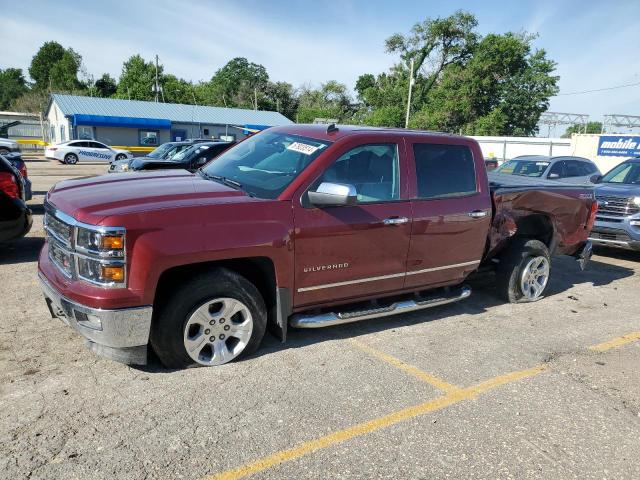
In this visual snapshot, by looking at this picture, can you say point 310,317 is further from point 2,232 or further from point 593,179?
point 593,179

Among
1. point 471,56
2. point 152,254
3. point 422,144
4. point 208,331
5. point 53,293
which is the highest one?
point 471,56

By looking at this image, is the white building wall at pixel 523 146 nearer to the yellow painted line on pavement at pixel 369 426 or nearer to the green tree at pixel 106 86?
the yellow painted line on pavement at pixel 369 426

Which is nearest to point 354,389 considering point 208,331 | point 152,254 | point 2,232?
point 208,331

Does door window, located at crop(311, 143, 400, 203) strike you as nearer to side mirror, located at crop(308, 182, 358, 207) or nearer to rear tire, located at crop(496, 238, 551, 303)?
side mirror, located at crop(308, 182, 358, 207)

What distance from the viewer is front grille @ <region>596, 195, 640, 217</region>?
8.42 m

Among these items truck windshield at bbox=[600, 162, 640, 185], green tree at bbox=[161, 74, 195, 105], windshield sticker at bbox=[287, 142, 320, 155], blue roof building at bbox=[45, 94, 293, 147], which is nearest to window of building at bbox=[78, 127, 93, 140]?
blue roof building at bbox=[45, 94, 293, 147]

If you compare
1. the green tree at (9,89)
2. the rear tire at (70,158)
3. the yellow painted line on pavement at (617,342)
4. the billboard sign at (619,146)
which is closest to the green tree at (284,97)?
the green tree at (9,89)

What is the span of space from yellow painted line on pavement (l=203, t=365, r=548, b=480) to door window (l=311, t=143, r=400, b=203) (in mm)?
1728

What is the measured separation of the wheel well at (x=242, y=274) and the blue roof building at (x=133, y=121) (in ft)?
116

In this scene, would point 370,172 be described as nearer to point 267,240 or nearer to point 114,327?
point 267,240

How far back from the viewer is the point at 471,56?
54.2m

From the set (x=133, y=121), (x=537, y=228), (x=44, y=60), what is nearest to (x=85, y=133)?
(x=133, y=121)

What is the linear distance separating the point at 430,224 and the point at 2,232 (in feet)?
17.6

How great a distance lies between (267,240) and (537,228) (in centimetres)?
396
